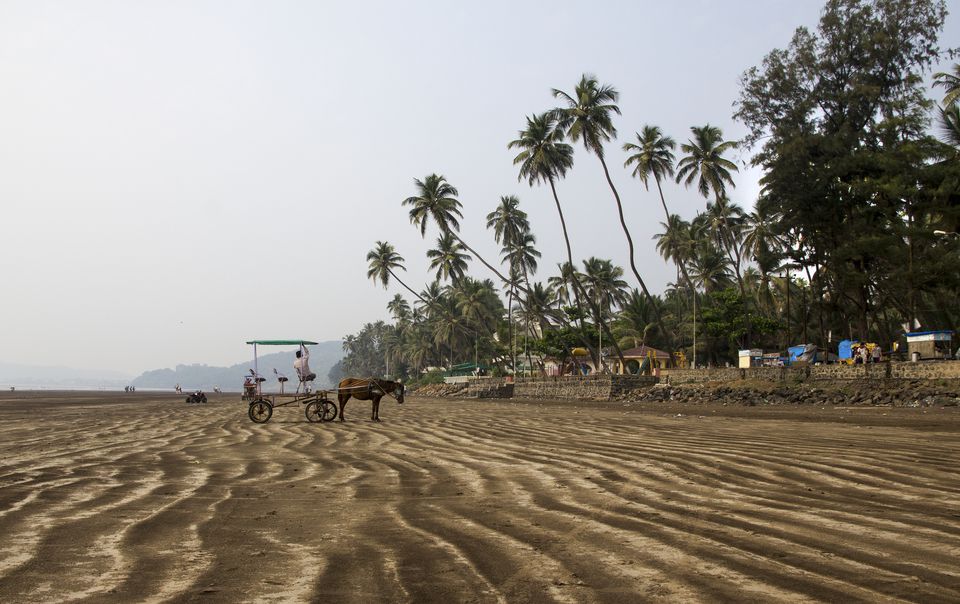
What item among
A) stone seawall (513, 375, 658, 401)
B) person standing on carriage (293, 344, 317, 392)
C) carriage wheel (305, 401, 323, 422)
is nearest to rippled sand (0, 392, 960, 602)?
person standing on carriage (293, 344, 317, 392)

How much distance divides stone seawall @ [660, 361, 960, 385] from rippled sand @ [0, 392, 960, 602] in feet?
73.6

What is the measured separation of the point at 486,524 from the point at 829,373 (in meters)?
→ 33.8

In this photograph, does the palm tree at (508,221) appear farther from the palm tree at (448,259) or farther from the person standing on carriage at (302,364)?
the person standing on carriage at (302,364)

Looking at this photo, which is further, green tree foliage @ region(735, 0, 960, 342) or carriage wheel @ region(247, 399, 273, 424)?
green tree foliage @ region(735, 0, 960, 342)

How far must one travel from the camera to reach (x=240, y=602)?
3.64m

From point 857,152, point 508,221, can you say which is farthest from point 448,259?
point 857,152

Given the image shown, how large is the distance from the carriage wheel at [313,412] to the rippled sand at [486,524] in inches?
285

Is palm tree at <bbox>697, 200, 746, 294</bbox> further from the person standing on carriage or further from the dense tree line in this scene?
the person standing on carriage

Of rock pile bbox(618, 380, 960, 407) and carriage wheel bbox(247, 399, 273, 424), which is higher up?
carriage wheel bbox(247, 399, 273, 424)

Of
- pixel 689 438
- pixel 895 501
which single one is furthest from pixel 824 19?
pixel 895 501

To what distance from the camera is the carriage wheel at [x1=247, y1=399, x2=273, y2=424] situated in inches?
728

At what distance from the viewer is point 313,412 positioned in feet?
60.9

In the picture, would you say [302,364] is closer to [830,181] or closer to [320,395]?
[320,395]

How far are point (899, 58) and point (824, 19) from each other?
15.0 feet
